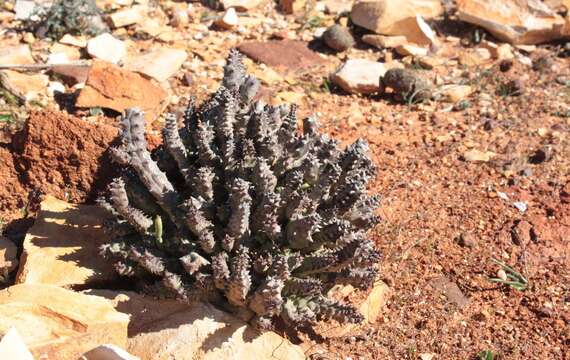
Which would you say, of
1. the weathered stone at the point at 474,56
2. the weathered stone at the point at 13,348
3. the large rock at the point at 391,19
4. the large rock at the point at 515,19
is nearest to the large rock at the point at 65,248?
the weathered stone at the point at 13,348

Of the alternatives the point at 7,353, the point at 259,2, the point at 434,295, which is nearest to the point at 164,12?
the point at 259,2

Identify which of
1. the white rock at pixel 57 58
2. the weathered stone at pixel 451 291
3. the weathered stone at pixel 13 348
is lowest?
the weathered stone at pixel 451 291

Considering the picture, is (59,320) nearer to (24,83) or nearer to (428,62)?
(24,83)

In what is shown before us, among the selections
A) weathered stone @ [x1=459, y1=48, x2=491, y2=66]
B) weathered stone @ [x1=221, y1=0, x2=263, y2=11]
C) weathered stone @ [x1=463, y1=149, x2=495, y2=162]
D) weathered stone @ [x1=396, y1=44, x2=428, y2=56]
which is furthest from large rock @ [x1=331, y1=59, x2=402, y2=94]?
weathered stone @ [x1=221, y1=0, x2=263, y2=11]

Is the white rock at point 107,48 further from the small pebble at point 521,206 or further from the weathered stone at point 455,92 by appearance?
the small pebble at point 521,206

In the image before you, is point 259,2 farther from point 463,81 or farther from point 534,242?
point 534,242

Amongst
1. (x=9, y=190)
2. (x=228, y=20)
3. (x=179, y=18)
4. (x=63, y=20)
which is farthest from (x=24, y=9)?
(x=9, y=190)

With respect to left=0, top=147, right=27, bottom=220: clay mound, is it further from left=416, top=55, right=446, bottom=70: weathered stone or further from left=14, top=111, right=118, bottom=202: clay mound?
left=416, top=55, right=446, bottom=70: weathered stone
